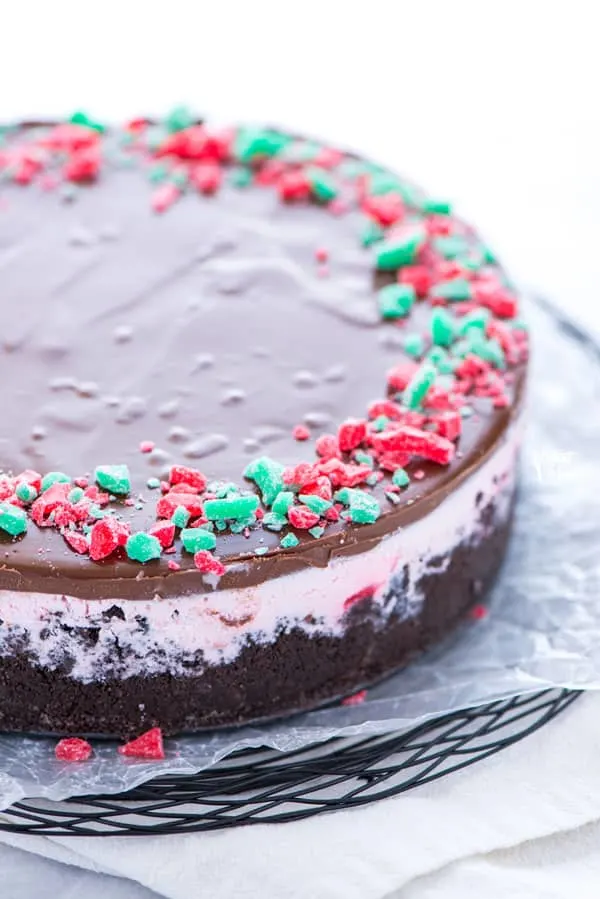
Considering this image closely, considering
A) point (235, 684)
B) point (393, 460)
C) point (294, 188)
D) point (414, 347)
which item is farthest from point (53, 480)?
point (294, 188)

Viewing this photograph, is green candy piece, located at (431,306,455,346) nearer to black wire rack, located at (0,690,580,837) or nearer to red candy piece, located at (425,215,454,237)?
red candy piece, located at (425,215,454,237)

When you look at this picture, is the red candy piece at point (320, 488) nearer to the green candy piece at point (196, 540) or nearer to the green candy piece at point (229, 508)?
the green candy piece at point (229, 508)

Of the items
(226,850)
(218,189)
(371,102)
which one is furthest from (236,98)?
(226,850)

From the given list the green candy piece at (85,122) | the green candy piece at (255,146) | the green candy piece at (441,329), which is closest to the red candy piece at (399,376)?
the green candy piece at (441,329)

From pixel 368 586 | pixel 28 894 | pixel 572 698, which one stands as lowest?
pixel 28 894

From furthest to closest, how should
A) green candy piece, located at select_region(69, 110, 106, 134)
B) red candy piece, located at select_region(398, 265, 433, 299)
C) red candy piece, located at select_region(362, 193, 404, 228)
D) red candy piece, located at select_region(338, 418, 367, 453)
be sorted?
green candy piece, located at select_region(69, 110, 106, 134), red candy piece, located at select_region(362, 193, 404, 228), red candy piece, located at select_region(398, 265, 433, 299), red candy piece, located at select_region(338, 418, 367, 453)

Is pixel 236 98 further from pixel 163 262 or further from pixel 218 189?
pixel 163 262

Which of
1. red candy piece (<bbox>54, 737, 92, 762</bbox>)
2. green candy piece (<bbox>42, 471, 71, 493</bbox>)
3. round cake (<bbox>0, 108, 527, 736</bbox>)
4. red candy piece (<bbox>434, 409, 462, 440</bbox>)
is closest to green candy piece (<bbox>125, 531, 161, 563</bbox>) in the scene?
round cake (<bbox>0, 108, 527, 736</bbox>)
